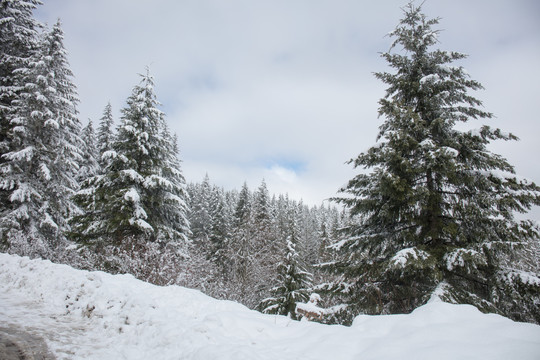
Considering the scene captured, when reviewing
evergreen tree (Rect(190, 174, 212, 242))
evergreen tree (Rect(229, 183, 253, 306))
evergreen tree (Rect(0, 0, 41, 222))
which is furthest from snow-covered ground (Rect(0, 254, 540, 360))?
evergreen tree (Rect(190, 174, 212, 242))

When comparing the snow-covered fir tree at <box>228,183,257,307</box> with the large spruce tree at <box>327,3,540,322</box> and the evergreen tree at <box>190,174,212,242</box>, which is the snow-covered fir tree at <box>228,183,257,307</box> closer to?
the evergreen tree at <box>190,174,212,242</box>

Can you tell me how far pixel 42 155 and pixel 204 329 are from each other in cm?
1564

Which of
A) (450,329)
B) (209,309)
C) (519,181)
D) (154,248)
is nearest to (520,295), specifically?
(519,181)

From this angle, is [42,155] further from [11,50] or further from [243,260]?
[243,260]

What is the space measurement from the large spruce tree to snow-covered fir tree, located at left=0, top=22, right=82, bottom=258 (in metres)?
14.9

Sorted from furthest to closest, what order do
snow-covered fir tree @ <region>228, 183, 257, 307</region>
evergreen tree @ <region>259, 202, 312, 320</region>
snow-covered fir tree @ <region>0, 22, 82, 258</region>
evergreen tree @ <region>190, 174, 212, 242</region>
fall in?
evergreen tree @ <region>190, 174, 212, 242</region>, snow-covered fir tree @ <region>228, 183, 257, 307</region>, evergreen tree @ <region>259, 202, 312, 320</region>, snow-covered fir tree @ <region>0, 22, 82, 258</region>

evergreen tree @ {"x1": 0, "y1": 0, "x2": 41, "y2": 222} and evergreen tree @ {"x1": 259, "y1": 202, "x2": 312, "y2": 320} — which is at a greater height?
evergreen tree @ {"x1": 0, "y1": 0, "x2": 41, "y2": 222}

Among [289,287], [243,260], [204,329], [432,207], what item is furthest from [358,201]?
[243,260]

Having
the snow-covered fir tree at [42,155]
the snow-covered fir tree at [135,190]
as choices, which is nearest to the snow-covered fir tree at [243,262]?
the snow-covered fir tree at [135,190]

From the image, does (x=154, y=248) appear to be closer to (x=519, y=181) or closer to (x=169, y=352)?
(x=169, y=352)

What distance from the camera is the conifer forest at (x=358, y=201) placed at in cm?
641

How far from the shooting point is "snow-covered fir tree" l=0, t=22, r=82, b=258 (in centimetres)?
1373

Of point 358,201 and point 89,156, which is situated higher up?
point 89,156

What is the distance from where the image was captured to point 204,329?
17.1 feet
